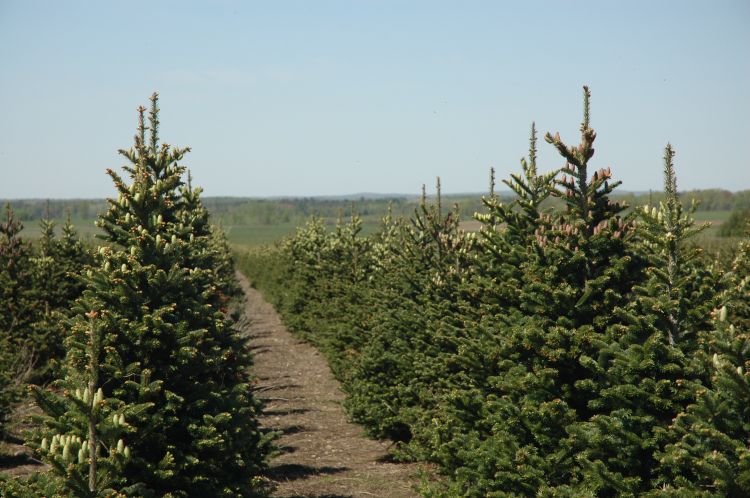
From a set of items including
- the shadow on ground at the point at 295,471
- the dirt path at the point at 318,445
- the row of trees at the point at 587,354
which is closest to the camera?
the row of trees at the point at 587,354

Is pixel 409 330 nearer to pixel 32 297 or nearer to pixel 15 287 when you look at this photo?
pixel 32 297

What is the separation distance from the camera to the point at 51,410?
6156 millimetres

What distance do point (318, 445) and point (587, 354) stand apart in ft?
29.2

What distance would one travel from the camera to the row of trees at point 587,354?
527 centimetres

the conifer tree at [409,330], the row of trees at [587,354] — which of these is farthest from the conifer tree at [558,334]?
the conifer tree at [409,330]

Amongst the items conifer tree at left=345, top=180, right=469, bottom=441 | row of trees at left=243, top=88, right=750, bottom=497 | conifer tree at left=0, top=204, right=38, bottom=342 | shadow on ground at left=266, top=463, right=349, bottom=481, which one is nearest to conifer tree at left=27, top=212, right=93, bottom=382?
conifer tree at left=0, top=204, right=38, bottom=342

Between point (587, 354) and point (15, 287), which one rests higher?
point (587, 354)

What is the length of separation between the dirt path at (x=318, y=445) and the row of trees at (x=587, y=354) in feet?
4.32

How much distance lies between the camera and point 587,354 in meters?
7.08

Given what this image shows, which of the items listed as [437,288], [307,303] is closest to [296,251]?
[307,303]

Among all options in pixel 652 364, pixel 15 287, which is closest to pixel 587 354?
pixel 652 364

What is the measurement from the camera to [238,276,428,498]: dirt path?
38.0 feet

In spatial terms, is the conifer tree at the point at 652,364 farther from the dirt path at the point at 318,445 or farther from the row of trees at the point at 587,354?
A: the dirt path at the point at 318,445

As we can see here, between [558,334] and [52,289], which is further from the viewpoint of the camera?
[52,289]
